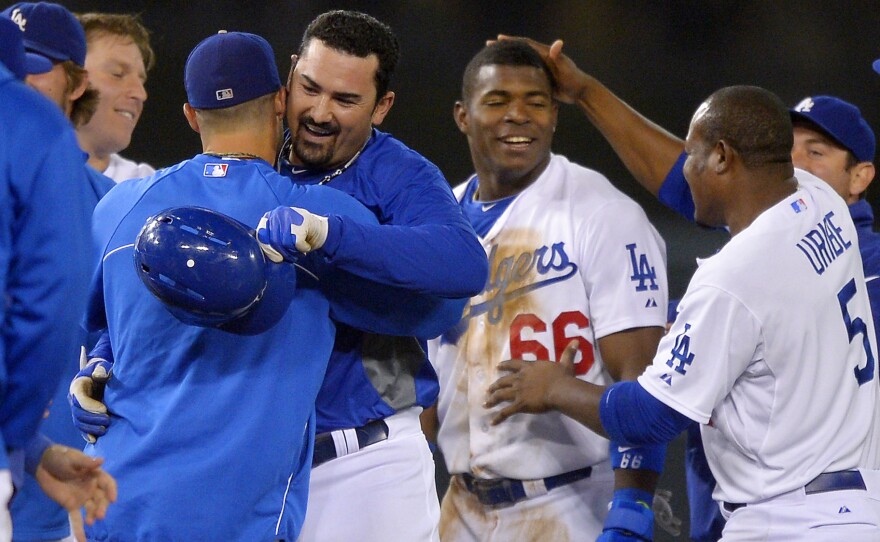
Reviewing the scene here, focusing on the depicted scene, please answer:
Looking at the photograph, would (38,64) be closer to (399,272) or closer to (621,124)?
(399,272)

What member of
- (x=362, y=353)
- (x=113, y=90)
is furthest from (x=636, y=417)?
(x=113, y=90)

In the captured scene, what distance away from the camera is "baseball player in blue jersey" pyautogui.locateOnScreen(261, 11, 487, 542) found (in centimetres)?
216

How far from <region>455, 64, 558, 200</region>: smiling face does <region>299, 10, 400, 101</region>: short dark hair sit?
2.60 ft

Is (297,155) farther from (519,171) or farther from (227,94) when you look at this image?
(519,171)

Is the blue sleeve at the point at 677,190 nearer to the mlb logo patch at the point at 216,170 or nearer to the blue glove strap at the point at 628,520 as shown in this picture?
the blue glove strap at the point at 628,520

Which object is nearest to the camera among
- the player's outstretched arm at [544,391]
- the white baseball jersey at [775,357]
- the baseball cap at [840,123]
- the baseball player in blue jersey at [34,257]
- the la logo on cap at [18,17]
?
the baseball player in blue jersey at [34,257]

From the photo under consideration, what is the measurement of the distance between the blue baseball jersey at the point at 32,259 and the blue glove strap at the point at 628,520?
61.6 inches

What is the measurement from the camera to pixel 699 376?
2275 mm

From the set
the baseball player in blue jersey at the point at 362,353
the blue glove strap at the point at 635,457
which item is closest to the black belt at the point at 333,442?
the baseball player in blue jersey at the point at 362,353

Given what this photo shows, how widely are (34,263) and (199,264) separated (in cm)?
31

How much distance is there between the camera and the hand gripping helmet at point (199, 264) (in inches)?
68.2

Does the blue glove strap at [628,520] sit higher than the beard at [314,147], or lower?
lower

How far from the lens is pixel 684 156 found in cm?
309

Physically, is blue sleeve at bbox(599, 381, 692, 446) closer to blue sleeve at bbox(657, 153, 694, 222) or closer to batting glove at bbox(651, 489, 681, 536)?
blue sleeve at bbox(657, 153, 694, 222)
